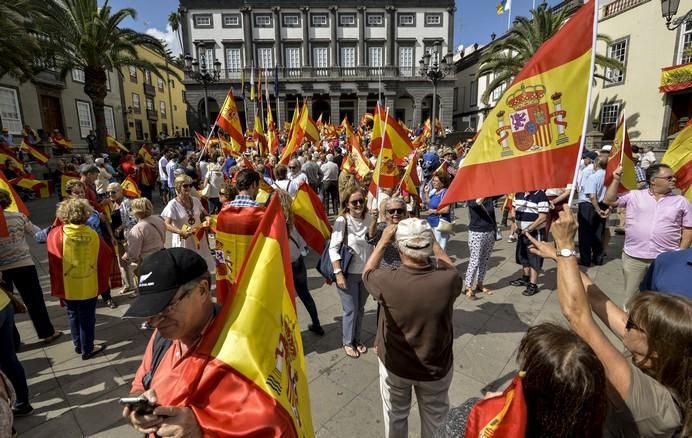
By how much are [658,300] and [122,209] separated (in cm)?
613

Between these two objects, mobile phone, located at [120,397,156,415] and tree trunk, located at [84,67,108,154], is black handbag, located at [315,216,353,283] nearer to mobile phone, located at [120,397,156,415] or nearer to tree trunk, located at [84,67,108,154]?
mobile phone, located at [120,397,156,415]

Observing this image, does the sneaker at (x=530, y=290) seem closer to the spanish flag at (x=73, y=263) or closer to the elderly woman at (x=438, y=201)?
the elderly woman at (x=438, y=201)

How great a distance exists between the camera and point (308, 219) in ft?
13.4

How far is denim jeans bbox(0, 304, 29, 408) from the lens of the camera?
2.84m

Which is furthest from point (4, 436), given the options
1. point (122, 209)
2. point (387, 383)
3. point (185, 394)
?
point (122, 209)

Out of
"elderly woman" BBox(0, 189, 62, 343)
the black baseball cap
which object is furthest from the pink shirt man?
"elderly woman" BBox(0, 189, 62, 343)

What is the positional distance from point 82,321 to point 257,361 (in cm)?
344

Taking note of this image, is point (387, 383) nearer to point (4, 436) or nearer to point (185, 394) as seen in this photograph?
point (185, 394)

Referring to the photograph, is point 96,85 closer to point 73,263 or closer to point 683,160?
point 73,263

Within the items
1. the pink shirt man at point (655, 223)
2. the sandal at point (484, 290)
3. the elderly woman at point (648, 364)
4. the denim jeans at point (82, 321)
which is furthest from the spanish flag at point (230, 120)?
the elderly woman at point (648, 364)

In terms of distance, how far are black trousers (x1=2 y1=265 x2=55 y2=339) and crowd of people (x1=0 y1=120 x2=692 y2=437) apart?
0.01m

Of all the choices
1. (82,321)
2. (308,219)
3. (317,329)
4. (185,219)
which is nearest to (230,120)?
(185,219)

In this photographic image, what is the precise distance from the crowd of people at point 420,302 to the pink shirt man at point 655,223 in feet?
0.04

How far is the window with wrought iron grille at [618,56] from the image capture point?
19.0m
